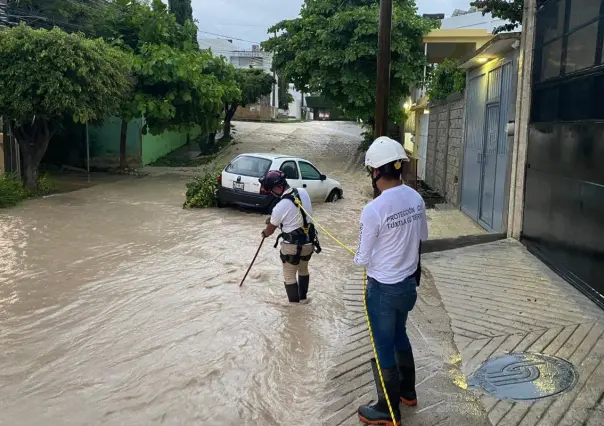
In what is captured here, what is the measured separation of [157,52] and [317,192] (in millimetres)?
8318

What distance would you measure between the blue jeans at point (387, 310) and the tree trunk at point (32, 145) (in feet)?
Answer: 45.5

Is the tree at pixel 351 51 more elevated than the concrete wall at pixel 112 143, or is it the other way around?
the tree at pixel 351 51

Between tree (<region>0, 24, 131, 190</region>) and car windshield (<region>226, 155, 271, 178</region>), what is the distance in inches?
172

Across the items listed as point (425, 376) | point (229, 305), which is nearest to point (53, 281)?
point (229, 305)

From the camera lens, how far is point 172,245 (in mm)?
9672

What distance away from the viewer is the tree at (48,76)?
13188mm

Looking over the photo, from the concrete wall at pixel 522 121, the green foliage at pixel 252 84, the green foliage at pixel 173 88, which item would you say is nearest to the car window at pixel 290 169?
the concrete wall at pixel 522 121

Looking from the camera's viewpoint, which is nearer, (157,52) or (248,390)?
(248,390)

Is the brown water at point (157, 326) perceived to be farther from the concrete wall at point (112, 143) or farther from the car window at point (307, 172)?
the concrete wall at point (112, 143)

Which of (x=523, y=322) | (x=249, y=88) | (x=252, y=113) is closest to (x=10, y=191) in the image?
(x=523, y=322)

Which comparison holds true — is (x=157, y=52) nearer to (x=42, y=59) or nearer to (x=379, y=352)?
(x=42, y=59)

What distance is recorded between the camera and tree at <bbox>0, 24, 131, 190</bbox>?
1319 cm

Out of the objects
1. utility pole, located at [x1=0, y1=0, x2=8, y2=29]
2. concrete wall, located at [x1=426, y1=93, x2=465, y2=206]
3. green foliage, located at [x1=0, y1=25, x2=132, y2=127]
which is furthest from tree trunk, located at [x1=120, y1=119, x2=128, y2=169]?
concrete wall, located at [x1=426, y1=93, x2=465, y2=206]

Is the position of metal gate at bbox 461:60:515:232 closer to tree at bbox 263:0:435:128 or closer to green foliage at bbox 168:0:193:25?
tree at bbox 263:0:435:128
